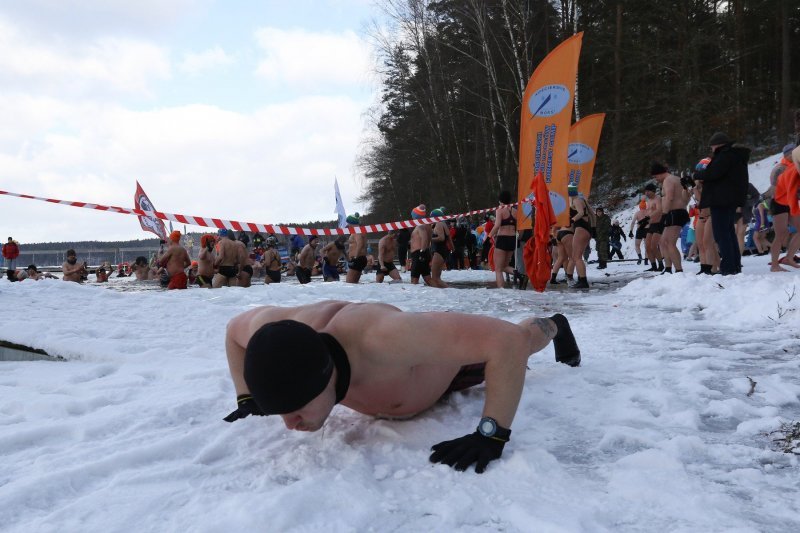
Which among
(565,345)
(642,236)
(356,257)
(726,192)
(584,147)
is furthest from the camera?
(642,236)

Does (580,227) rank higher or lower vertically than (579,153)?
lower

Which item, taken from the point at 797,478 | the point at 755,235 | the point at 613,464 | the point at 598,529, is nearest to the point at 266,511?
the point at 598,529

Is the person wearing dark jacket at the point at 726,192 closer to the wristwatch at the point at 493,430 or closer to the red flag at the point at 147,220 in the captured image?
the wristwatch at the point at 493,430

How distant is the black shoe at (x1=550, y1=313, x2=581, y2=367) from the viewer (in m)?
3.11

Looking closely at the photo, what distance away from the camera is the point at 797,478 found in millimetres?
1672

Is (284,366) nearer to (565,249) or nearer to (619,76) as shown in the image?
(565,249)

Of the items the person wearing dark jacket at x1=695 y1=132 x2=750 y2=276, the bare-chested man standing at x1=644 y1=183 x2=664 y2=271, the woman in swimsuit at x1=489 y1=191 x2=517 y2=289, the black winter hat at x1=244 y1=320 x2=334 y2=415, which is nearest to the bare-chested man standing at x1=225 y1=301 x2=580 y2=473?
the black winter hat at x1=244 y1=320 x2=334 y2=415

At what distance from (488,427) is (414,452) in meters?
0.28

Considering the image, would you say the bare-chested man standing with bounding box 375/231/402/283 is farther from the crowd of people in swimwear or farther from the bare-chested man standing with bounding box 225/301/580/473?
the bare-chested man standing with bounding box 225/301/580/473

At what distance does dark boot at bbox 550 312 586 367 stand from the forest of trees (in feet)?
49.6

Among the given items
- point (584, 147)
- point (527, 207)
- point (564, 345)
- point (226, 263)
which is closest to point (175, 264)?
point (226, 263)

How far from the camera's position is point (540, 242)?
25.2ft

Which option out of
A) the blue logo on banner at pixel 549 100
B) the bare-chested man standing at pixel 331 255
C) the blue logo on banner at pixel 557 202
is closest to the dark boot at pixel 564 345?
the blue logo on banner at pixel 557 202

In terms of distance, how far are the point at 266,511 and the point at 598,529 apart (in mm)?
879
